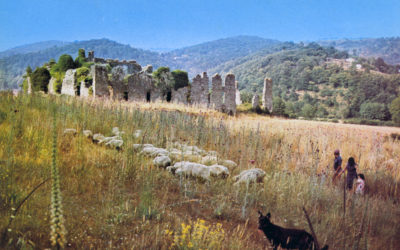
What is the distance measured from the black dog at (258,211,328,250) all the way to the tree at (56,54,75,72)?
2854cm

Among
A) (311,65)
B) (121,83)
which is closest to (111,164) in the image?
(121,83)

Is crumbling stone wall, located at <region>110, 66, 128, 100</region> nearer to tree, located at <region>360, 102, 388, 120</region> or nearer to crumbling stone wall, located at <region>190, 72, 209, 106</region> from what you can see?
crumbling stone wall, located at <region>190, 72, 209, 106</region>

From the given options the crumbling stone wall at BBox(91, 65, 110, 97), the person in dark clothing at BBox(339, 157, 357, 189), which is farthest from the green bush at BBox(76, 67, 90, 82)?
the person in dark clothing at BBox(339, 157, 357, 189)

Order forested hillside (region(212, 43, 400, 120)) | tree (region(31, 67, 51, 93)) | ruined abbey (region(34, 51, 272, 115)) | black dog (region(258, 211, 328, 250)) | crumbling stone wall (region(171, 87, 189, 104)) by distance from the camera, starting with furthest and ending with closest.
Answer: forested hillside (region(212, 43, 400, 120)), tree (region(31, 67, 51, 93)), crumbling stone wall (region(171, 87, 189, 104)), ruined abbey (region(34, 51, 272, 115)), black dog (region(258, 211, 328, 250))

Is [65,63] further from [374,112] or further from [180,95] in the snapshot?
[374,112]

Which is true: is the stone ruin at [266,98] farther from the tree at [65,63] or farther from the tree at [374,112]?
the tree at [65,63]

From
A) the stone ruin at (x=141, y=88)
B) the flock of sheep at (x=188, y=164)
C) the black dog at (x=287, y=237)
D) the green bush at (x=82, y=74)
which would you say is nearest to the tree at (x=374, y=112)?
the stone ruin at (x=141, y=88)

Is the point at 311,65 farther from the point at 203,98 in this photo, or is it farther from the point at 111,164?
the point at 111,164

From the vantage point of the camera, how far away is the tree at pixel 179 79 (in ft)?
84.3

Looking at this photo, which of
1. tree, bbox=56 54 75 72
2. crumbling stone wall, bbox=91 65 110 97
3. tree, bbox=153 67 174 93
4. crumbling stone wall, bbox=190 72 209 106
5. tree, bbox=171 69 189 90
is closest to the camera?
crumbling stone wall, bbox=91 65 110 97

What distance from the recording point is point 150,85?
22422 mm

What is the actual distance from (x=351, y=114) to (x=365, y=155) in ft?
140

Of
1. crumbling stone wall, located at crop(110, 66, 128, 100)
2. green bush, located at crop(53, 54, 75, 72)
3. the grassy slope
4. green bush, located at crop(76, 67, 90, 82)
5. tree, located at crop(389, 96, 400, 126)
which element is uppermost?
green bush, located at crop(53, 54, 75, 72)

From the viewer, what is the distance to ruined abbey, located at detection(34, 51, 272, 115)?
63.8 feet
